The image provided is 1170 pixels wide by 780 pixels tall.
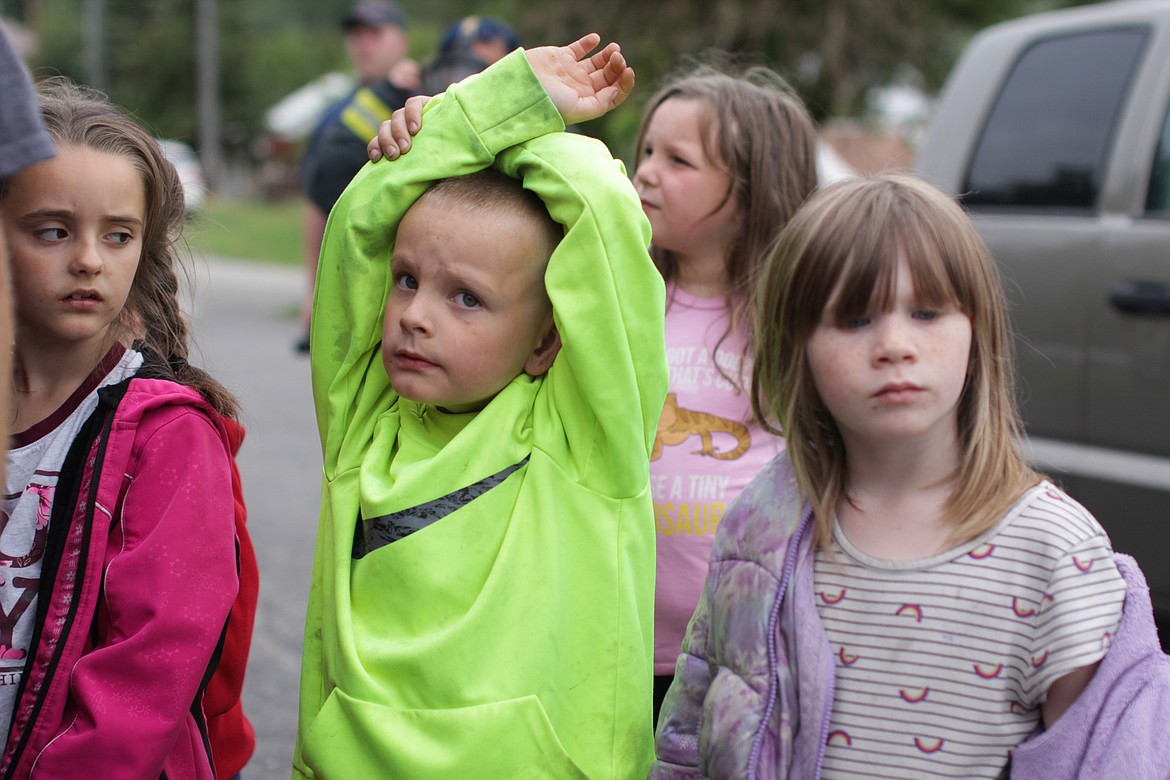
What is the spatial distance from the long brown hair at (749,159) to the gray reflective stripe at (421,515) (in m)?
0.93

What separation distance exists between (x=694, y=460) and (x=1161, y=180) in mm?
1962

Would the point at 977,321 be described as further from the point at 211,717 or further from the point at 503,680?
the point at 211,717

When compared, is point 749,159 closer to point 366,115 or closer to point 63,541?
point 63,541

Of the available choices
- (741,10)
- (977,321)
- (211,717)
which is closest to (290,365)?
(741,10)

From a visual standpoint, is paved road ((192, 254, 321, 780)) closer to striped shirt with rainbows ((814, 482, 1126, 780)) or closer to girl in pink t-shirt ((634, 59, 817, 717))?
girl in pink t-shirt ((634, 59, 817, 717))

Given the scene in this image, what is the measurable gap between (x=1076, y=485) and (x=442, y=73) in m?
2.84

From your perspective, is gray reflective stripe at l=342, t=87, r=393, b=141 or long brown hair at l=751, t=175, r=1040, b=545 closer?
long brown hair at l=751, t=175, r=1040, b=545

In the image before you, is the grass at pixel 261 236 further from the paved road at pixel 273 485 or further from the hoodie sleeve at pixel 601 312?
the hoodie sleeve at pixel 601 312

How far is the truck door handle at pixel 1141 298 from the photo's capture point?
11.4 feet

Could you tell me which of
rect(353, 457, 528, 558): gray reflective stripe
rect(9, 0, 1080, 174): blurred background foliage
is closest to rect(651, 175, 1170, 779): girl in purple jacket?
rect(353, 457, 528, 558): gray reflective stripe

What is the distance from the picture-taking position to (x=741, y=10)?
13016mm

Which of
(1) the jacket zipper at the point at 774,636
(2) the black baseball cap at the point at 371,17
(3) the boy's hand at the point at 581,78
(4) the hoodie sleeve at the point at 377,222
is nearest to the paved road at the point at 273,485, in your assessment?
(4) the hoodie sleeve at the point at 377,222

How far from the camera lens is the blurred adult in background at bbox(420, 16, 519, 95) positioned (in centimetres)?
498

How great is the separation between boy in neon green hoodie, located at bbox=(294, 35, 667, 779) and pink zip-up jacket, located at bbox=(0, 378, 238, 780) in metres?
0.19
